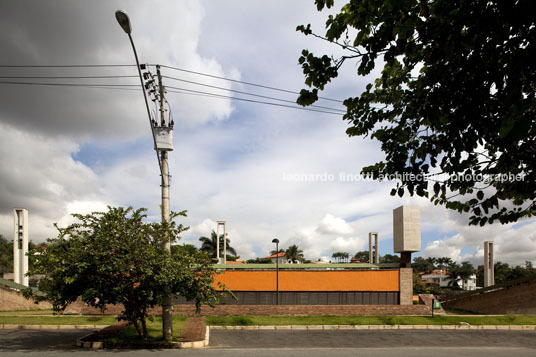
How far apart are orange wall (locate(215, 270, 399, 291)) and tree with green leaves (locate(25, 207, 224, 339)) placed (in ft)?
49.1

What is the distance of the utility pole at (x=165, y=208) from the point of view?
12445 millimetres

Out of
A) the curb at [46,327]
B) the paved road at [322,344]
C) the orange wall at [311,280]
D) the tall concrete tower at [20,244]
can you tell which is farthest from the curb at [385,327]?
the tall concrete tower at [20,244]

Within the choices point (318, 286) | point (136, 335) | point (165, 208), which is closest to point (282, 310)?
point (318, 286)

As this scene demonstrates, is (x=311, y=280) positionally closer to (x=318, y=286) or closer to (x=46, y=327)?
(x=318, y=286)

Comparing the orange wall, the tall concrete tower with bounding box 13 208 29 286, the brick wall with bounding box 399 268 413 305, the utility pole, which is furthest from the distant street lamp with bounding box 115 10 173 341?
the tall concrete tower with bounding box 13 208 29 286

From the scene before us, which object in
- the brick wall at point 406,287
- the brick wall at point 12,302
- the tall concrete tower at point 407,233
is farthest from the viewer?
the tall concrete tower at point 407,233

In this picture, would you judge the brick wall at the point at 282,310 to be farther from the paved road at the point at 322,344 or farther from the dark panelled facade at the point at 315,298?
the paved road at the point at 322,344

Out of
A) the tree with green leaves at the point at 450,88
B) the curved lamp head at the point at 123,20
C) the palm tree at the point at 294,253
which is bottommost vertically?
the palm tree at the point at 294,253

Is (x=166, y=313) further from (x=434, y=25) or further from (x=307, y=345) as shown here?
(x=434, y=25)

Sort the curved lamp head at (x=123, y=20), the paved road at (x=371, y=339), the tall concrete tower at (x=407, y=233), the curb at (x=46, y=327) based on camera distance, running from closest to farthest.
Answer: the curved lamp head at (x=123, y=20), the paved road at (x=371, y=339), the curb at (x=46, y=327), the tall concrete tower at (x=407, y=233)

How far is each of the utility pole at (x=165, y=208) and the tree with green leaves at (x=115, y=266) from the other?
18.7 inches

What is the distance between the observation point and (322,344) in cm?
1416

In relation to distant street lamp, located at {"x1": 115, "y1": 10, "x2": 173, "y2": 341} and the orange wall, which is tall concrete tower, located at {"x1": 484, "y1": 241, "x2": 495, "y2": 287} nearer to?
the orange wall

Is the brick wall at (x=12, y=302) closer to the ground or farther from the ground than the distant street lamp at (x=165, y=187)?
closer to the ground
